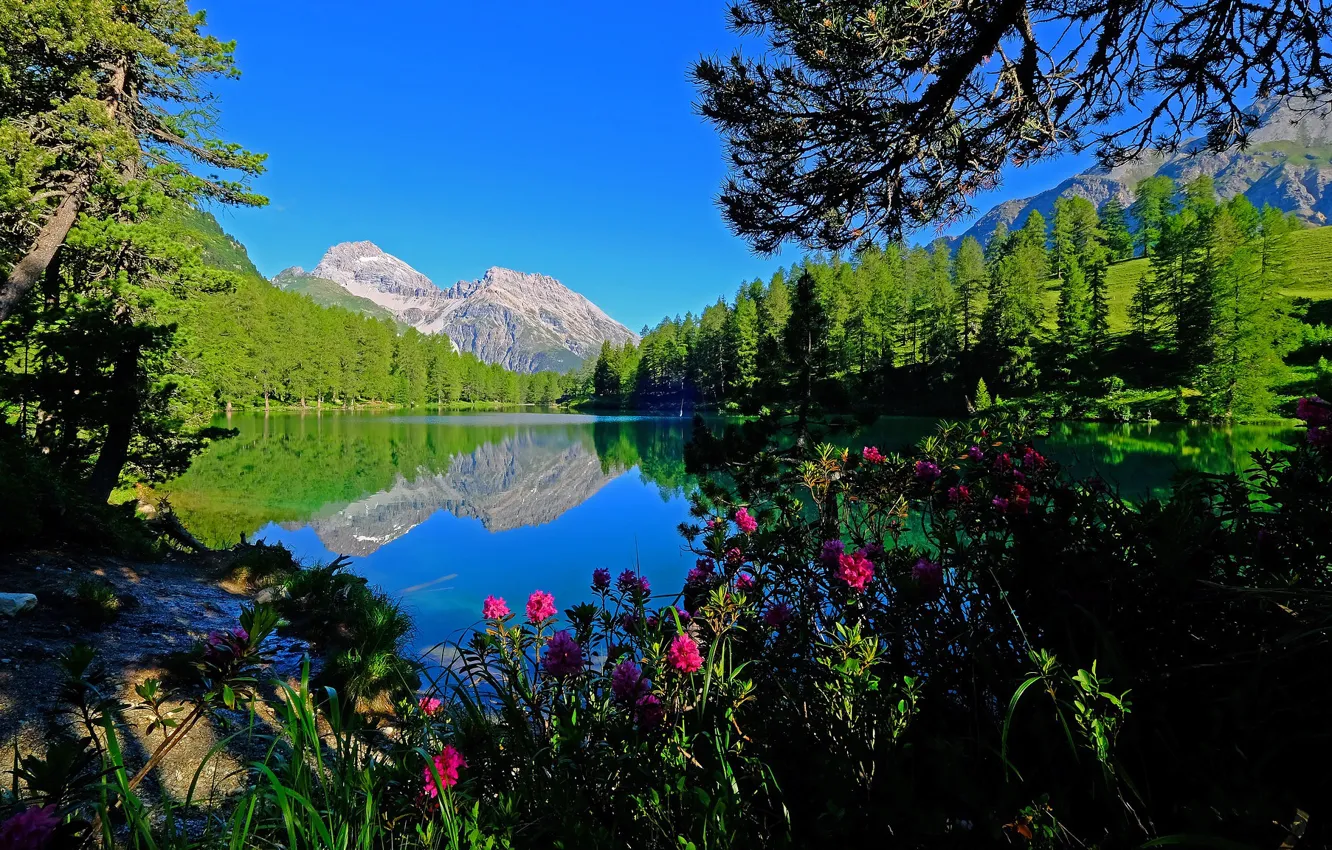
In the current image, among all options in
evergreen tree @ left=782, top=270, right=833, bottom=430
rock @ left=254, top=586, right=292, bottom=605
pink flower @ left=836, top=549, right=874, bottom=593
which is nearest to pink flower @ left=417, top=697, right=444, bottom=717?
pink flower @ left=836, top=549, right=874, bottom=593

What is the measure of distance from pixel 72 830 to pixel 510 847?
27.2 inches

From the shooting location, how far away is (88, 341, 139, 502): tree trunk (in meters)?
7.26

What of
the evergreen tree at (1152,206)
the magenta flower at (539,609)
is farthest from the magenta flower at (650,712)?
the evergreen tree at (1152,206)

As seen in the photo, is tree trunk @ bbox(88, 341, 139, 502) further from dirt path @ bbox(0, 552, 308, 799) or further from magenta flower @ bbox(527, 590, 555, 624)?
magenta flower @ bbox(527, 590, 555, 624)

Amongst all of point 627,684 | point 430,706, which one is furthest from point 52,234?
point 627,684

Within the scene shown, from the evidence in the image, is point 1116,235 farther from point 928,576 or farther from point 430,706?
point 430,706

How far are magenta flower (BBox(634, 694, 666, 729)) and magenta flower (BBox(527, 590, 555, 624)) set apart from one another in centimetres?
59

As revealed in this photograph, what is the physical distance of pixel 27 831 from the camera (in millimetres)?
661

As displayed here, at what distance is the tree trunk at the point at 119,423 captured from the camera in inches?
286

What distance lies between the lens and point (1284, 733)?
99cm

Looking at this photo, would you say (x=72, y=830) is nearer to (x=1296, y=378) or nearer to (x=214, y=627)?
(x=214, y=627)

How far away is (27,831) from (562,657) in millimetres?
991

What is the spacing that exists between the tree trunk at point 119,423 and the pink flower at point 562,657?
896 cm

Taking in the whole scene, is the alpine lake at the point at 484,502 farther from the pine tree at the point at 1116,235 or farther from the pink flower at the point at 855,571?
the pine tree at the point at 1116,235
